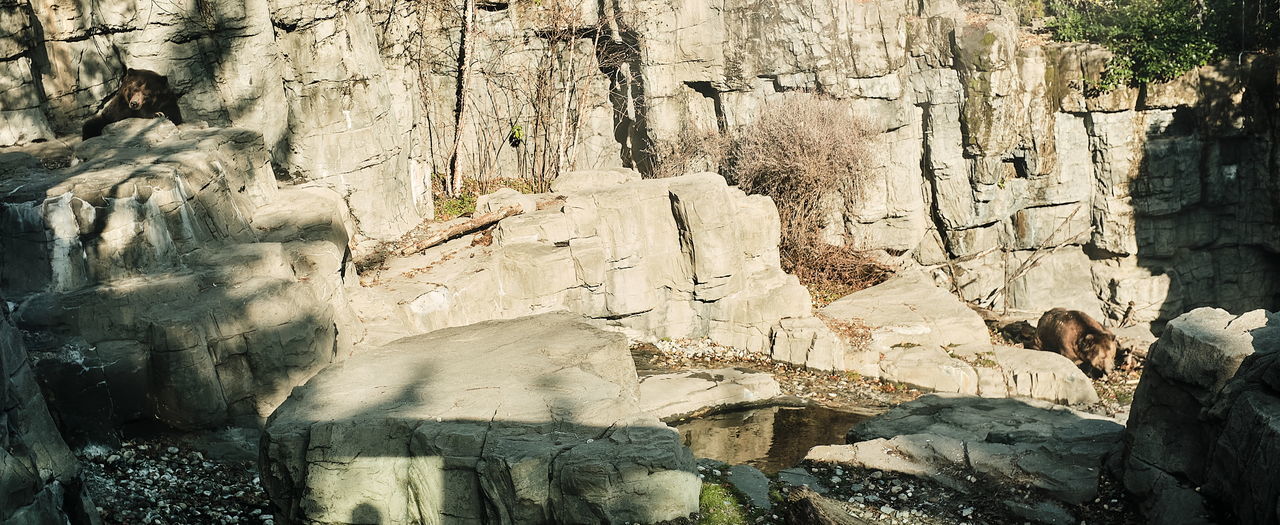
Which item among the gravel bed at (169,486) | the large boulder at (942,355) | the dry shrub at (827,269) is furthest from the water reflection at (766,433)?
the dry shrub at (827,269)

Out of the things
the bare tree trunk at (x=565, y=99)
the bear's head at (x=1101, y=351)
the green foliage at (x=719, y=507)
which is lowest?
the bear's head at (x=1101, y=351)

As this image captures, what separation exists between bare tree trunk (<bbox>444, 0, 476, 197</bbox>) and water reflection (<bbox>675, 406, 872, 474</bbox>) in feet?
27.7

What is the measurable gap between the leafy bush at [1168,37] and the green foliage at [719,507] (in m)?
17.6

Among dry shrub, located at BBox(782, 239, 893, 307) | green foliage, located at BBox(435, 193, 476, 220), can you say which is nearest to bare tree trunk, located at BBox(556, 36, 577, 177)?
green foliage, located at BBox(435, 193, 476, 220)

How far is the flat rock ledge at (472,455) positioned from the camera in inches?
309

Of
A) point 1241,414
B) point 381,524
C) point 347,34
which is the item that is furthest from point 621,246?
point 1241,414

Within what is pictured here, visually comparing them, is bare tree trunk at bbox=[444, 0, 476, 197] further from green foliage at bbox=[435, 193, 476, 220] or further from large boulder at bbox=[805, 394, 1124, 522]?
large boulder at bbox=[805, 394, 1124, 522]

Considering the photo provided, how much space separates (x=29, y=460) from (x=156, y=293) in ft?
14.2

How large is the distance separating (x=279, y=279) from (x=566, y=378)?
4588mm

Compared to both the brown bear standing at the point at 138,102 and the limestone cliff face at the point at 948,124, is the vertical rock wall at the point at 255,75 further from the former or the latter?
the limestone cliff face at the point at 948,124

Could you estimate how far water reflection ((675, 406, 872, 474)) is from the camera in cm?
1330

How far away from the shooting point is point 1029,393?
54.2ft

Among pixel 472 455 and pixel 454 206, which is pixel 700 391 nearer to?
pixel 454 206

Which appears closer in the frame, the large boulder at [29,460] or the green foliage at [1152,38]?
the large boulder at [29,460]
